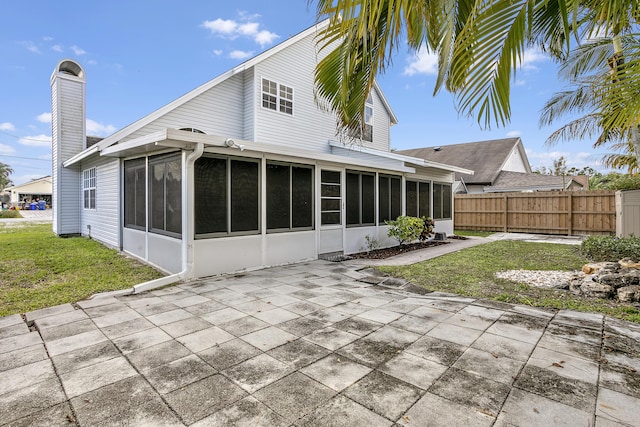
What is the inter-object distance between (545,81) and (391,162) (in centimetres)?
423

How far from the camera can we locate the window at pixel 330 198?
7906 millimetres

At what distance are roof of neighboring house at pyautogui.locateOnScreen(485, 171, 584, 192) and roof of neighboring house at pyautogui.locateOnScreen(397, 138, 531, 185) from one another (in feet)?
1.48

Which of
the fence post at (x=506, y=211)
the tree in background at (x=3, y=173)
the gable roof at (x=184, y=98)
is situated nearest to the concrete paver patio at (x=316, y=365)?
the gable roof at (x=184, y=98)

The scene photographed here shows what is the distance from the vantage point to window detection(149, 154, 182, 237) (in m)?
5.79

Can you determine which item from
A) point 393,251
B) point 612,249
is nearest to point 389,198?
point 393,251

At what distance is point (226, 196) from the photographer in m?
6.02

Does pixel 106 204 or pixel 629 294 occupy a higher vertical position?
pixel 106 204

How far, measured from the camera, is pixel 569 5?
210 centimetres

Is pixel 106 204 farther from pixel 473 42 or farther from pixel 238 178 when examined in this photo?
pixel 473 42

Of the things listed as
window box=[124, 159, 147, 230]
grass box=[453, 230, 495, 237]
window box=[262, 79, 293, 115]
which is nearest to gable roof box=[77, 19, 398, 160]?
window box=[262, 79, 293, 115]

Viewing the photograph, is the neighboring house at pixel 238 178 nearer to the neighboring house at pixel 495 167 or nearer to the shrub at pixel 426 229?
the shrub at pixel 426 229

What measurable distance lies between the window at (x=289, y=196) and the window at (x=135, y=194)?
2.62 m

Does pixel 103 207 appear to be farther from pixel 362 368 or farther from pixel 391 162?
pixel 362 368

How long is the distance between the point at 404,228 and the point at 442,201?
4325mm
